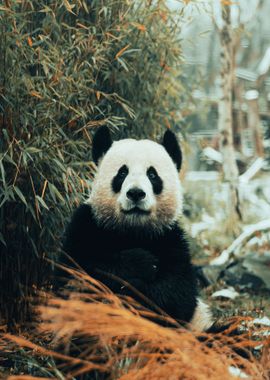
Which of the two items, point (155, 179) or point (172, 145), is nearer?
point (155, 179)

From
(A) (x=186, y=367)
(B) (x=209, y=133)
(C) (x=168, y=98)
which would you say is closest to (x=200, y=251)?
(C) (x=168, y=98)

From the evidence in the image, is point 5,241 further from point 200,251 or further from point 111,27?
point 200,251

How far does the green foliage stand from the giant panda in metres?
0.58

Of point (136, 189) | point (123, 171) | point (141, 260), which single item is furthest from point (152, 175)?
point (141, 260)

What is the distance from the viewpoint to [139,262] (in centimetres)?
268

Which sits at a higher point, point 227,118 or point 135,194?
point 227,118

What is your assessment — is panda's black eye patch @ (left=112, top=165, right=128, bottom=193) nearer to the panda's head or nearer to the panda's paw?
the panda's head

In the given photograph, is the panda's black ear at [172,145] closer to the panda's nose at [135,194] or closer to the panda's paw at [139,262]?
the panda's nose at [135,194]

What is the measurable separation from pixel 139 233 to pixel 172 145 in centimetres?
53

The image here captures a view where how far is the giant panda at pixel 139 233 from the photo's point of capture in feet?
8.81

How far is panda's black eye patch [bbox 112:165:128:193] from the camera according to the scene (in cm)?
281

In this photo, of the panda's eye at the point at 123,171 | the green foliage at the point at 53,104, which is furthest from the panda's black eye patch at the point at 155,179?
the green foliage at the point at 53,104

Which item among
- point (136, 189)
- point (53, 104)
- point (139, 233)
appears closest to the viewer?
point (136, 189)

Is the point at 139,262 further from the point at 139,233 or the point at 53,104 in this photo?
the point at 53,104
